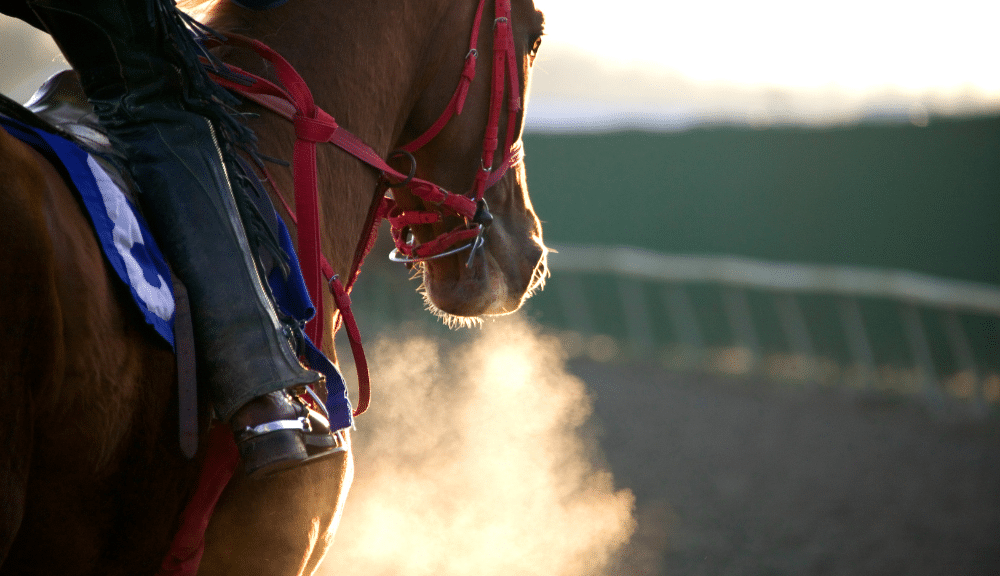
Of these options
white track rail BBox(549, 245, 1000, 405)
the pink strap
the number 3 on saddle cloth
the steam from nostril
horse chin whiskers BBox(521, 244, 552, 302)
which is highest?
white track rail BBox(549, 245, 1000, 405)

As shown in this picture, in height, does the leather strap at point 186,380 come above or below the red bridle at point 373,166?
below

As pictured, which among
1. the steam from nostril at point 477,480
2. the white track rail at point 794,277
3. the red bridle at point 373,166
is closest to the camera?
the red bridle at point 373,166

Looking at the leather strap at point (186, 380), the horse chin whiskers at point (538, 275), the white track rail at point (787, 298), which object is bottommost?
the leather strap at point (186, 380)

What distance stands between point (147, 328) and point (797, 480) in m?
6.05

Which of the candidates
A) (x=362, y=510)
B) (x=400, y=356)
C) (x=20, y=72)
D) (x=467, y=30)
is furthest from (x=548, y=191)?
(x=467, y=30)

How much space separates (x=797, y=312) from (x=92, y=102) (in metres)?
9.77

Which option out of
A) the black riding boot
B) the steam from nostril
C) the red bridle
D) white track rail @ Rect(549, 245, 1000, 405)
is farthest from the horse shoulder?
white track rail @ Rect(549, 245, 1000, 405)

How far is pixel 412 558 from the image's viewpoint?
509cm

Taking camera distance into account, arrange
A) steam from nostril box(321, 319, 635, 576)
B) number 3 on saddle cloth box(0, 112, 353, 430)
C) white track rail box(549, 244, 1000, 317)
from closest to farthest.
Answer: number 3 on saddle cloth box(0, 112, 353, 430) < steam from nostril box(321, 319, 635, 576) < white track rail box(549, 244, 1000, 317)

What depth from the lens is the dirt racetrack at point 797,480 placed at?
539cm

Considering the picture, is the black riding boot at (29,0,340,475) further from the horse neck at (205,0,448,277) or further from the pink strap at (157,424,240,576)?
the horse neck at (205,0,448,277)

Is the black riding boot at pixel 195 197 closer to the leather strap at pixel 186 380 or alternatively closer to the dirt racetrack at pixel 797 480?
the leather strap at pixel 186 380

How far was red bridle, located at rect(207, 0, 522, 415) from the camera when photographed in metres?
2.25

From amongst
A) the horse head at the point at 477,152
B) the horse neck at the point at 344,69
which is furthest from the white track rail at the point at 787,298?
the horse neck at the point at 344,69
